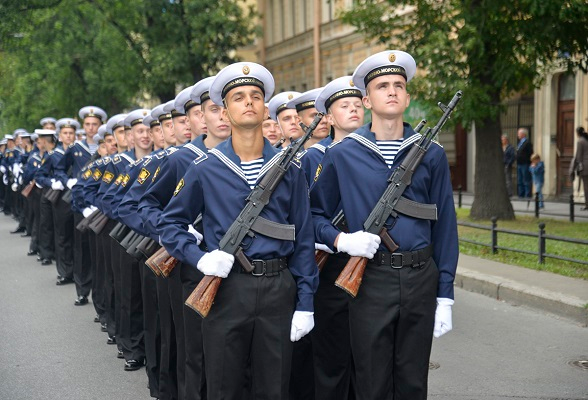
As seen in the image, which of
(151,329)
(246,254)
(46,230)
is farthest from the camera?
(46,230)

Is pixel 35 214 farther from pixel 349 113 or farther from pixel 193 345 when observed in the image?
pixel 193 345

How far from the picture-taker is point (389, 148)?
Answer: 4301mm

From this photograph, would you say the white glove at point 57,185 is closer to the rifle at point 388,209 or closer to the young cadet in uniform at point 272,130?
the young cadet in uniform at point 272,130

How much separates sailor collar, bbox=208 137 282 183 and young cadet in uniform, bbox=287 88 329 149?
7.11ft

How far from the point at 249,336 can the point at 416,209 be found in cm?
106

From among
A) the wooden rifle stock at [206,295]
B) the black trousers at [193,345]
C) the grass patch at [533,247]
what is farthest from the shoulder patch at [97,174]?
the grass patch at [533,247]

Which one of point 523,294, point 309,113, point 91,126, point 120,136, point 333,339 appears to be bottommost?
point 523,294

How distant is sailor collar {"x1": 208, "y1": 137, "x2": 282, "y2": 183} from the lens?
13.3ft

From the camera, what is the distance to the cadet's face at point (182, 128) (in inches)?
236

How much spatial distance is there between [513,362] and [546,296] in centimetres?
210

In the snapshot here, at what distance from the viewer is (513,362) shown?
6637 mm

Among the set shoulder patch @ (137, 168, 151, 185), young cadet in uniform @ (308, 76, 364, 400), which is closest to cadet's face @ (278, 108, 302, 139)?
shoulder patch @ (137, 168, 151, 185)

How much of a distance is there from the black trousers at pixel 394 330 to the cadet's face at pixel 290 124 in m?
2.68

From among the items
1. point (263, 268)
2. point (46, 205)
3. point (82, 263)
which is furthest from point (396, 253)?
point (46, 205)
